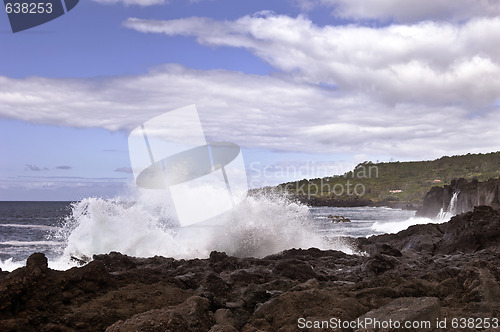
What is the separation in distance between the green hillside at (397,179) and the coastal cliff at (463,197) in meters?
47.8

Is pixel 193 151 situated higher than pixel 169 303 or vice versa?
pixel 193 151

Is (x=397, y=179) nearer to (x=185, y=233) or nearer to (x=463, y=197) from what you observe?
(x=463, y=197)

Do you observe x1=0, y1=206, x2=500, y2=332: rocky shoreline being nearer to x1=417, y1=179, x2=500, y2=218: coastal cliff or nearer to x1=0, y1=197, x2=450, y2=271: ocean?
x1=0, y1=197, x2=450, y2=271: ocean

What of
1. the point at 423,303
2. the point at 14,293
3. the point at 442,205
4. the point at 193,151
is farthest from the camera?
the point at 442,205

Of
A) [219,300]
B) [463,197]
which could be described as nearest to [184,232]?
[219,300]

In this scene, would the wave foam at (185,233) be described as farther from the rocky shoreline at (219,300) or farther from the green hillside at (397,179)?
the green hillside at (397,179)

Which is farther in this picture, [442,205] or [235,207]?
[442,205]

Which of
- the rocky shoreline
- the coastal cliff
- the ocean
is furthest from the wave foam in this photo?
the coastal cliff

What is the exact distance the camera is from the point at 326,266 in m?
11.6

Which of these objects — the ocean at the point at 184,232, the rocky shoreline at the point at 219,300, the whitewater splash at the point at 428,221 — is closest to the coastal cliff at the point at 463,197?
the whitewater splash at the point at 428,221

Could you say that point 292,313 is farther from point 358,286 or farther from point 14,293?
point 14,293

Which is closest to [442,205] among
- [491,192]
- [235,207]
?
[491,192]

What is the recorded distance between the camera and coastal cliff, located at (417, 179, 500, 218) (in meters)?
35.9

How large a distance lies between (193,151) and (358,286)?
5.30 m
